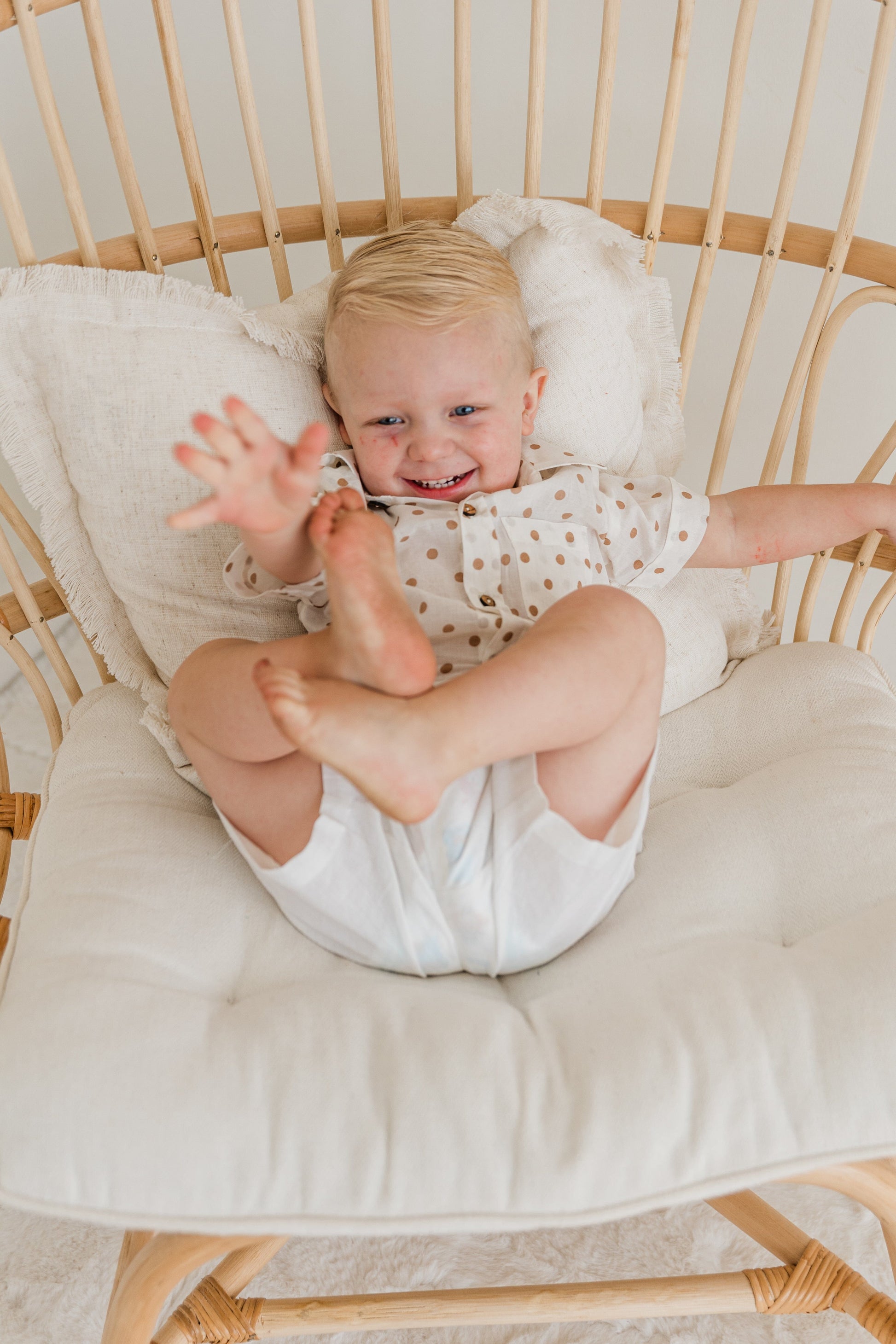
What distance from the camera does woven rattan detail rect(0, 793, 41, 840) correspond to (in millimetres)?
897

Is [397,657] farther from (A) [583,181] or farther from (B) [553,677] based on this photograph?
(A) [583,181]

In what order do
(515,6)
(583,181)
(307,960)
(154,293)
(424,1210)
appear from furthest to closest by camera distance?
1. (583,181)
2. (515,6)
3. (154,293)
4. (307,960)
5. (424,1210)

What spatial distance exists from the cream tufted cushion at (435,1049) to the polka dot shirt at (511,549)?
0.22m

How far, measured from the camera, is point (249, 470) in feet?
2.04

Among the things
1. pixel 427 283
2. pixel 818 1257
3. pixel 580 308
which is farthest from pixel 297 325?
pixel 818 1257

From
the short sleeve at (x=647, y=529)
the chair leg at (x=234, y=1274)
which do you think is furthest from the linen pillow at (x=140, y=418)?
the chair leg at (x=234, y=1274)

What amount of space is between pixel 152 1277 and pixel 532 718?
428 millimetres

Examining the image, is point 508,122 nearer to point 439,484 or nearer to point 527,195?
point 527,195

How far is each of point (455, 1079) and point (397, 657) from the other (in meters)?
0.26

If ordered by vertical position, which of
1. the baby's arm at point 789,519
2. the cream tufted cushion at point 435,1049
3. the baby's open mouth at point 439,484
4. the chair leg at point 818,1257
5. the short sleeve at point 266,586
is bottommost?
the chair leg at point 818,1257

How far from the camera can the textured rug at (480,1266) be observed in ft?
3.22

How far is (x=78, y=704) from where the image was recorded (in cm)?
102

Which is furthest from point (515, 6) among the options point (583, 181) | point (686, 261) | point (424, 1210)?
point (424, 1210)

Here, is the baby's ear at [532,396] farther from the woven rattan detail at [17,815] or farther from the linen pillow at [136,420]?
the woven rattan detail at [17,815]
